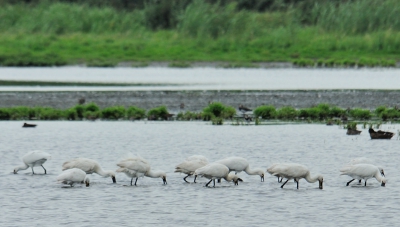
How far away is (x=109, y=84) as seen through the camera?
37.2m

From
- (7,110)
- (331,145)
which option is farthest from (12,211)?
Answer: (7,110)

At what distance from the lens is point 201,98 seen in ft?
103

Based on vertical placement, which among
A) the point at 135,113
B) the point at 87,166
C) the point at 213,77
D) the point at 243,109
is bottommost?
the point at 87,166

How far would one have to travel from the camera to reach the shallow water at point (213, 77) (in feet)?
115

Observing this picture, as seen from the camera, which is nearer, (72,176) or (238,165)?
(72,176)

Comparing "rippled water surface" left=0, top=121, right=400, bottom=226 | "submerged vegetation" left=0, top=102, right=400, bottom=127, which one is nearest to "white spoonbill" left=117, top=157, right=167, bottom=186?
"rippled water surface" left=0, top=121, right=400, bottom=226

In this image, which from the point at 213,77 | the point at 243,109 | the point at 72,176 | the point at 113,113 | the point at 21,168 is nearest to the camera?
the point at 72,176

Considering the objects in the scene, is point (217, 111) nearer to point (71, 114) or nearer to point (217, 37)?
point (71, 114)

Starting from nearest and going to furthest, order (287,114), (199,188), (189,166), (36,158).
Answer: (199,188), (189,166), (36,158), (287,114)

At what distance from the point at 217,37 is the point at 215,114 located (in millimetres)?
23062

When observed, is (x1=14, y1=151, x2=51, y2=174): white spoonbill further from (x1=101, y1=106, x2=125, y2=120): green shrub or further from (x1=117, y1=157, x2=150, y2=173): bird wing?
(x1=101, y1=106, x2=125, y2=120): green shrub

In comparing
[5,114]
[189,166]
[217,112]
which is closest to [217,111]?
[217,112]

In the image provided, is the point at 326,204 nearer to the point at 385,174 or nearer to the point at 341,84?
the point at 385,174

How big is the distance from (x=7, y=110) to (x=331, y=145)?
34.4 ft
